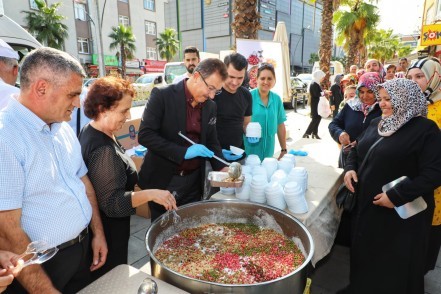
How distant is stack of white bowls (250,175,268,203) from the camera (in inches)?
71.2

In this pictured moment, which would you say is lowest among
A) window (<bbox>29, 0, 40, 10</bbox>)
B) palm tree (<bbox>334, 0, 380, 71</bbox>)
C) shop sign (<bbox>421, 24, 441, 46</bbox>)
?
shop sign (<bbox>421, 24, 441, 46</bbox>)

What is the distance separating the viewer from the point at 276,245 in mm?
1622

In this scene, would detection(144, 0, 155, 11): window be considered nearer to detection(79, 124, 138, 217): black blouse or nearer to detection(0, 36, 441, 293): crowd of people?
detection(0, 36, 441, 293): crowd of people

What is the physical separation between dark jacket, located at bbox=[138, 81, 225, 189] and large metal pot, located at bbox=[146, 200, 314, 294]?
426 mm

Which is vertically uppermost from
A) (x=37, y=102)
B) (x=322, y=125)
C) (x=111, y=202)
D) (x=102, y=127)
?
(x=37, y=102)

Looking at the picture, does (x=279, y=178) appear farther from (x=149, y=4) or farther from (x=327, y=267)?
(x=149, y=4)

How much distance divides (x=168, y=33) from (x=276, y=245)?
110 ft

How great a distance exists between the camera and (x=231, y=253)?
155 cm

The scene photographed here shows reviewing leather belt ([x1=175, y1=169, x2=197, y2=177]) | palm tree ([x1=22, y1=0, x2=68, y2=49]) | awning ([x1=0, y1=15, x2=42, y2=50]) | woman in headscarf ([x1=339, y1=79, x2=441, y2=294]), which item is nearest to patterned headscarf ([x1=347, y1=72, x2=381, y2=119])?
woman in headscarf ([x1=339, y1=79, x2=441, y2=294])

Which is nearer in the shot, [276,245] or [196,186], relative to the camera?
[276,245]

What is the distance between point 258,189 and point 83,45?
29156 mm

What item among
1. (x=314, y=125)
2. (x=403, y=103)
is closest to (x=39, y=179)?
(x=403, y=103)

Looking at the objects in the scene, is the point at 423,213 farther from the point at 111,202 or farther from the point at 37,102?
the point at 37,102

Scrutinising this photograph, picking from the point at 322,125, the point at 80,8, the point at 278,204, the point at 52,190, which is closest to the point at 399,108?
the point at 278,204
